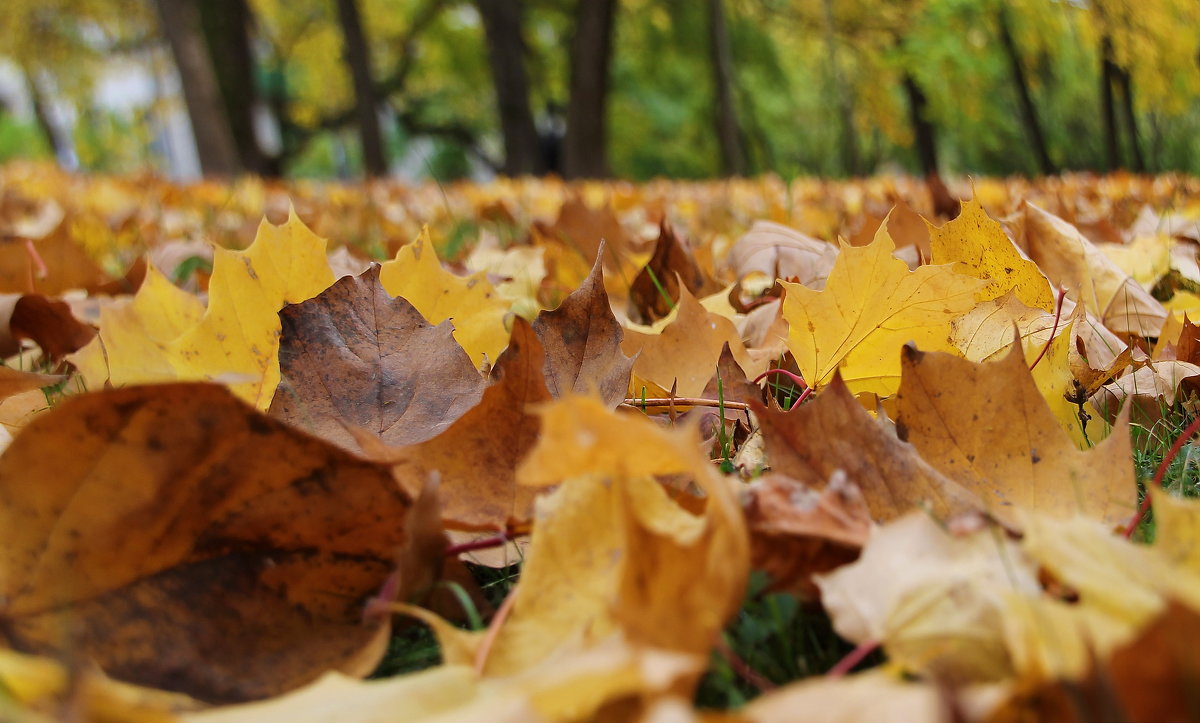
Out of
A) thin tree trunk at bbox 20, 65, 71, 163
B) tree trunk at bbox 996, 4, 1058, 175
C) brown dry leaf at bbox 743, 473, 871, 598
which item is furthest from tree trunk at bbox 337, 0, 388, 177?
brown dry leaf at bbox 743, 473, 871, 598

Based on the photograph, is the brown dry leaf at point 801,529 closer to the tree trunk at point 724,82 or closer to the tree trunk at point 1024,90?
the tree trunk at point 724,82

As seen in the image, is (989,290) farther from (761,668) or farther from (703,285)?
(761,668)

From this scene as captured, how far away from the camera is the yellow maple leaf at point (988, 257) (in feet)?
3.21

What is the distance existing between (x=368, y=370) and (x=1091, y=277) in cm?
91

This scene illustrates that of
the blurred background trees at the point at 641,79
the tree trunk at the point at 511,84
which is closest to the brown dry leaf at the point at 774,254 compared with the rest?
the blurred background trees at the point at 641,79

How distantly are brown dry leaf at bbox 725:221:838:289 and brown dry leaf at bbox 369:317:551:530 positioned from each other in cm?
74

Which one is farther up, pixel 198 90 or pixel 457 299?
pixel 457 299

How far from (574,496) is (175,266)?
5.17 ft

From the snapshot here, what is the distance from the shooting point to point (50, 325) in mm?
1288

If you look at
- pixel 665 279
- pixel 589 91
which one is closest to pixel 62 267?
pixel 665 279

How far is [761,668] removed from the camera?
1.79 feet

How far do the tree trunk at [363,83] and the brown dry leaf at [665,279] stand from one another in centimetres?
1021

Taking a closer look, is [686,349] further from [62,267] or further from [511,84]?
[511,84]

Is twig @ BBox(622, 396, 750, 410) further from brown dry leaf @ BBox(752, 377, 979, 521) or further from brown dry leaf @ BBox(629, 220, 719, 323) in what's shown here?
brown dry leaf @ BBox(629, 220, 719, 323)
